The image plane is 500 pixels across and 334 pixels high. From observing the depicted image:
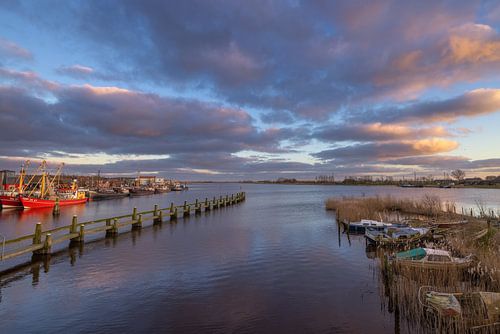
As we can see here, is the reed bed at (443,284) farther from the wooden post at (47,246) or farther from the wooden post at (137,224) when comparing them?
the wooden post at (137,224)

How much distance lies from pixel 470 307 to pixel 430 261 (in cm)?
577

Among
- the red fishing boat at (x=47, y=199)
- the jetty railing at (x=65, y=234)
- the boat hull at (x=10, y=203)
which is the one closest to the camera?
the jetty railing at (x=65, y=234)

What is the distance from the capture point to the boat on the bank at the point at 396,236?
25.2 meters

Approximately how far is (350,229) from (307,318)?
2274cm

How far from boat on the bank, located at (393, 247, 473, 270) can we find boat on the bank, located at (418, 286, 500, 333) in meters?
4.65

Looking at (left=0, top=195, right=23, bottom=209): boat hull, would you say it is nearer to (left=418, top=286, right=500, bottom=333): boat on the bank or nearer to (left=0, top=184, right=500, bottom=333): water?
(left=0, top=184, right=500, bottom=333): water

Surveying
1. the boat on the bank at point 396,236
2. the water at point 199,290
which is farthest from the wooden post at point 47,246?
the boat on the bank at point 396,236

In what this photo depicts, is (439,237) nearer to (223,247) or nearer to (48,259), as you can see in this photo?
(223,247)

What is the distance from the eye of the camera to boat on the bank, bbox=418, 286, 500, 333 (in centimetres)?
1009

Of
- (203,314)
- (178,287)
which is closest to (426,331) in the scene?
(203,314)

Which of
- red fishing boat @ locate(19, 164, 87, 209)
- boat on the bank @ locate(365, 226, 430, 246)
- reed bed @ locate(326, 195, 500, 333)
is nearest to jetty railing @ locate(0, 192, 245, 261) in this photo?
reed bed @ locate(326, 195, 500, 333)

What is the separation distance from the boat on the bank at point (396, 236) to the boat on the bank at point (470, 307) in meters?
14.0

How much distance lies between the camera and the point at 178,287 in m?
15.8

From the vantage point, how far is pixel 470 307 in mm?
10984
